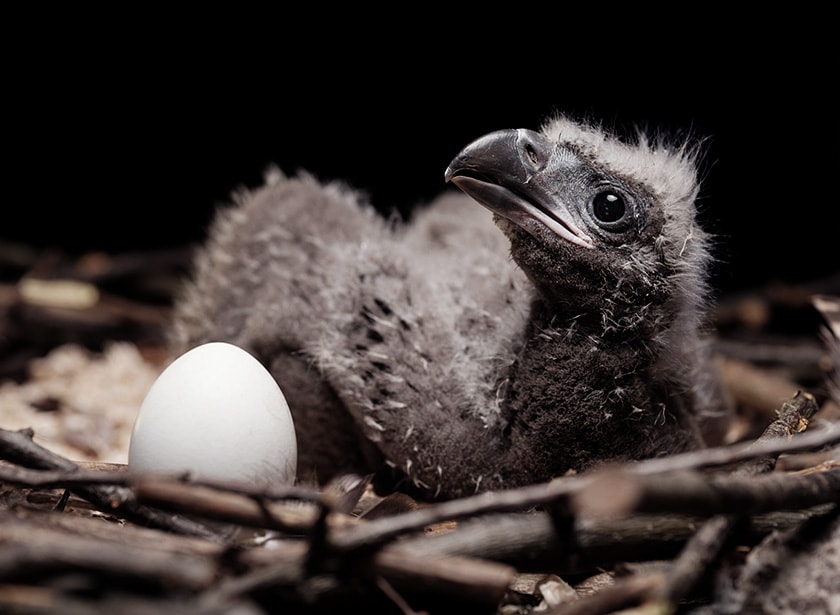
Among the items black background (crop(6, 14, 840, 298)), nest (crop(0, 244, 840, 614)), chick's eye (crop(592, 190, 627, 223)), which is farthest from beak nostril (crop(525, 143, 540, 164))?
black background (crop(6, 14, 840, 298))

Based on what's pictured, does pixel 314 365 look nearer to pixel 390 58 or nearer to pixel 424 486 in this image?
pixel 424 486

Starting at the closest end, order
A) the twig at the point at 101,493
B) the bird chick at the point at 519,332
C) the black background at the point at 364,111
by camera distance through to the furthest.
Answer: the twig at the point at 101,493
the bird chick at the point at 519,332
the black background at the point at 364,111

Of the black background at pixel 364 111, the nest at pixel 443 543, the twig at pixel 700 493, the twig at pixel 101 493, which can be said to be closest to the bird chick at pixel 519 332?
the nest at pixel 443 543

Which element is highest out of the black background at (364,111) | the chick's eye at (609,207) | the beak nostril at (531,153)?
the black background at (364,111)

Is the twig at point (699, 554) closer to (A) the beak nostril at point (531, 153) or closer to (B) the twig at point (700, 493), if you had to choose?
(B) the twig at point (700, 493)

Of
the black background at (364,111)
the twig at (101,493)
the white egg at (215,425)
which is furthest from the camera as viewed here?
the black background at (364,111)

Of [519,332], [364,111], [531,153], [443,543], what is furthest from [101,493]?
[364,111]

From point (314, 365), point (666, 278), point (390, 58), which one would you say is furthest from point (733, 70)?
point (314, 365)
